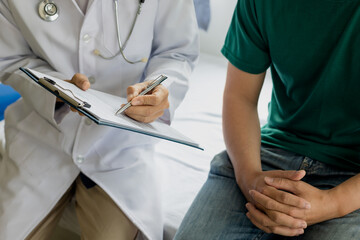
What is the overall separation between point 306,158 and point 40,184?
649mm

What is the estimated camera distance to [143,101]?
34.3 inches

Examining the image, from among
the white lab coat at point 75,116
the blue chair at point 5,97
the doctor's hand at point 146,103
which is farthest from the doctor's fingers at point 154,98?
the blue chair at point 5,97

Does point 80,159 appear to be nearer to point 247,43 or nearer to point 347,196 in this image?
point 247,43

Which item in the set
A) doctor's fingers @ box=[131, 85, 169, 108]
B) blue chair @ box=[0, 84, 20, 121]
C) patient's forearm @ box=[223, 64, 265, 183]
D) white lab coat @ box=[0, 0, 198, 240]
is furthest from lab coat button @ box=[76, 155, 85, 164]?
blue chair @ box=[0, 84, 20, 121]

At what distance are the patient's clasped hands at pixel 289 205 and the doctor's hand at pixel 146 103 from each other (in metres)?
0.27

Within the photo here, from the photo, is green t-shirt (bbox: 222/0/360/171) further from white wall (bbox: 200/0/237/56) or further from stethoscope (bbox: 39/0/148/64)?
white wall (bbox: 200/0/237/56)

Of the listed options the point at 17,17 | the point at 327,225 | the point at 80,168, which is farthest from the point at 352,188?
the point at 17,17

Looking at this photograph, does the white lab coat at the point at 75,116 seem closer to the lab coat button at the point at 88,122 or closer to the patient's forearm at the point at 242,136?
the lab coat button at the point at 88,122

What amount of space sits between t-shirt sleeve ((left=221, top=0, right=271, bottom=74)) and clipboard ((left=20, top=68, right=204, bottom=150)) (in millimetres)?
277

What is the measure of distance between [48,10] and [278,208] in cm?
70

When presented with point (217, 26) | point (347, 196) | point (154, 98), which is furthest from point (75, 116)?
point (217, 26)

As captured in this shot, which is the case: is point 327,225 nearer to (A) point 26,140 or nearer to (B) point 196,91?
(A) point 26,140

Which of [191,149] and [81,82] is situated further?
[191,149]

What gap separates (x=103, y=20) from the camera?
102cm
